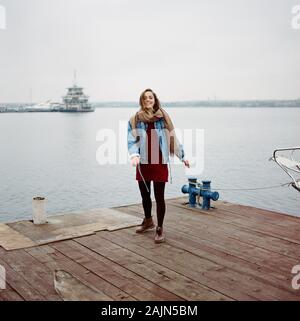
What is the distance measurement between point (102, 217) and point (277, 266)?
2539 millimetres

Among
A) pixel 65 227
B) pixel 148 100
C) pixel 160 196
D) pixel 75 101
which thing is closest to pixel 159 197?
pixel 160 196

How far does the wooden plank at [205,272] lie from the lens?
10.4 feet

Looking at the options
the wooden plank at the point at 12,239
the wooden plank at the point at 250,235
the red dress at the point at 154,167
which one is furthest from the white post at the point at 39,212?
the wooden plank at the point at 250,235

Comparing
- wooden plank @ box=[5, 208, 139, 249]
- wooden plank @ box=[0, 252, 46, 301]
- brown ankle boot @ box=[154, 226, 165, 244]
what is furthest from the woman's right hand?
wooden plank @ box=[0, 252, 46, 301]

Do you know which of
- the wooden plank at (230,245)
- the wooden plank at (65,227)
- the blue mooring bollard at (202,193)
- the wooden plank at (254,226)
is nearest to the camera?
the wooden plank at (230,245)

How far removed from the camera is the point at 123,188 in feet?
57.5

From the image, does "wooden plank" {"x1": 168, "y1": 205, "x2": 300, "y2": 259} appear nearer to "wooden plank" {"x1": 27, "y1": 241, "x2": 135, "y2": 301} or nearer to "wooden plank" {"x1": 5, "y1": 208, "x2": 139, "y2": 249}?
"wooden plank" {"x1": 5, "y1": 208, "x2": 139, "y2": 249}

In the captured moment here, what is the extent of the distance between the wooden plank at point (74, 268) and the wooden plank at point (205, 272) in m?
0.66

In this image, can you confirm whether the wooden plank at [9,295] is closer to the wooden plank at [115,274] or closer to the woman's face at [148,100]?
the wooden plank at [115,274]

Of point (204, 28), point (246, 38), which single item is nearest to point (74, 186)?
point (204, 28)

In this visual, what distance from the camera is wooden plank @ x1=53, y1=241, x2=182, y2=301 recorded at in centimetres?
307

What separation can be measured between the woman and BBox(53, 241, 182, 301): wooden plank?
2.60ft
